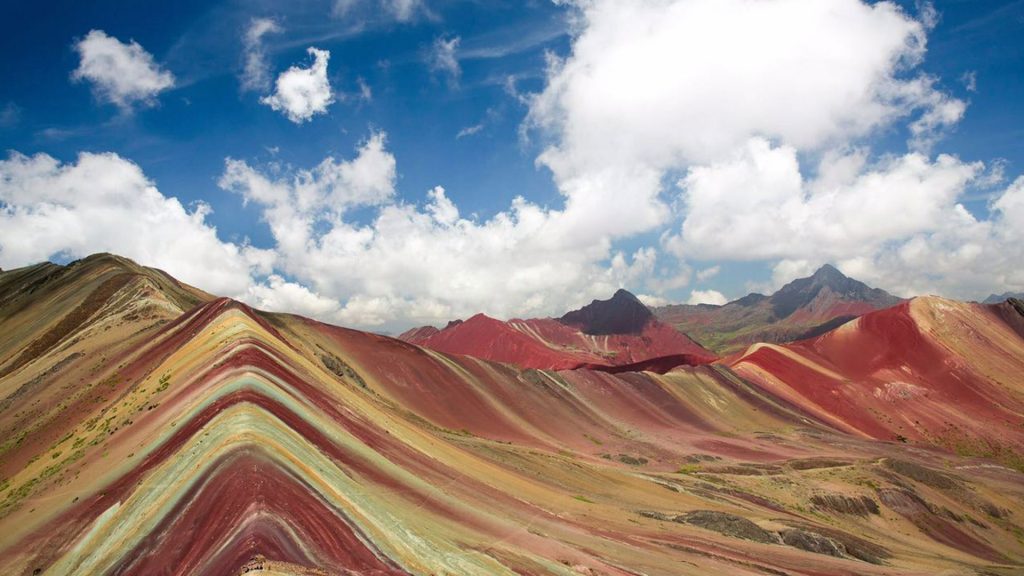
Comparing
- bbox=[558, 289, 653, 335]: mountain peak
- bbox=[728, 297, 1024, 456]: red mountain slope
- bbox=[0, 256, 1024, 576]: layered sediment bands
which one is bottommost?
bbox=[0, 256, 1024, 576]: layered sediment bands

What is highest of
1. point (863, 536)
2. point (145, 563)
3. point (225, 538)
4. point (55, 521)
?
point (225, 538)

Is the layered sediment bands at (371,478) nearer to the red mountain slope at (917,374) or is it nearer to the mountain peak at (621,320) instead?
the red mountain slope at (917,374)

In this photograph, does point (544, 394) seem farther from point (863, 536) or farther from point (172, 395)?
point (172, 395)

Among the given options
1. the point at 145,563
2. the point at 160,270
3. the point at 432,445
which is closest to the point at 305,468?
the point at 145,563

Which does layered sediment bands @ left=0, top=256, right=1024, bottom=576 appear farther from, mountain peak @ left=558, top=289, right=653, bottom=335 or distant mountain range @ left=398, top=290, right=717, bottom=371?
mountain peak @ left=558, top=289, right=653, bottom=335

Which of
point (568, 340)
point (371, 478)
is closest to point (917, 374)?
point (568, 340)

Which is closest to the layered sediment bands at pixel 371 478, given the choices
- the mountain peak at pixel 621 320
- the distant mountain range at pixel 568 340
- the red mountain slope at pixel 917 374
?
the red mountain slope at pixel 917 374

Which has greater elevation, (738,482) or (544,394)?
(544,394)

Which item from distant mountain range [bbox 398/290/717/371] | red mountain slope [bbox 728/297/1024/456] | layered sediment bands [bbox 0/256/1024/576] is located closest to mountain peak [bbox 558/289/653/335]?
distant mountain range [bbox 398/290/717/371]
